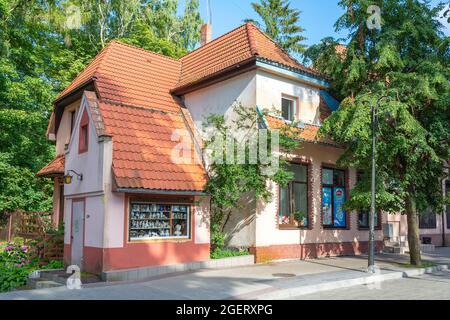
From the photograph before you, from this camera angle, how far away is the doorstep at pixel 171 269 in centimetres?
1219

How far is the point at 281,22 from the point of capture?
3934 centimetres

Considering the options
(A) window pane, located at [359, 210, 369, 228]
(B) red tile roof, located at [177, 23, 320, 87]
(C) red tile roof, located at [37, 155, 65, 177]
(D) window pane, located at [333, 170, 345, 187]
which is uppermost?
(B) red tile roof, located at [177, 23, 320, 87]

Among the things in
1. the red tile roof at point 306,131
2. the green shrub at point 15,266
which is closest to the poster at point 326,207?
the red tile roof at point 306,131

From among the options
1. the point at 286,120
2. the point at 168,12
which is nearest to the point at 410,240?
the point at 286,120

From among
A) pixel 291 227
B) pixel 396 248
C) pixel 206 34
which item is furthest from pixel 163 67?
pixel 396 248

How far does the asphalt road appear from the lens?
980 cm

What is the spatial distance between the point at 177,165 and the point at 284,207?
4362 millimetres

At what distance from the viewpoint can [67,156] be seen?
51.2ft

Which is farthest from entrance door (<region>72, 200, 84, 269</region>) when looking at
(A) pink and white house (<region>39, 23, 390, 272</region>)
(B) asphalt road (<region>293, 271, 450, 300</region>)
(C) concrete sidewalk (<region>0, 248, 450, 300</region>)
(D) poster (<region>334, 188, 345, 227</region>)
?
(D) poster (<region>334, 188, 345, 227</region>)

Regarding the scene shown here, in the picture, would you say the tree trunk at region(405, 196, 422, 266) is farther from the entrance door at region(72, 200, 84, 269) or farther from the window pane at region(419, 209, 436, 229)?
the entrance door at region(72, 200, 84, 269)

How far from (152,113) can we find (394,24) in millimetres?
8959

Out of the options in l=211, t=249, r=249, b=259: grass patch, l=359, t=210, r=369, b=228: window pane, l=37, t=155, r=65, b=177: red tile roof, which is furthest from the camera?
l=359, t=210, r=369, b=228: window pane

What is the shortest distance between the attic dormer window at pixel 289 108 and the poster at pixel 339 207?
12.2 feet

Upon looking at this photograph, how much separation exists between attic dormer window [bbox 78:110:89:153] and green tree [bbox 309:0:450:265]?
7725 millimetres
